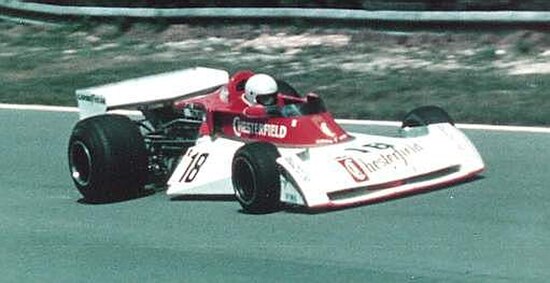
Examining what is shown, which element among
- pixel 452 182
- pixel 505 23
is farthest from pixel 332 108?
pixel 452 182

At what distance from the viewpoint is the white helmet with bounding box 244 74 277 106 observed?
1034cm

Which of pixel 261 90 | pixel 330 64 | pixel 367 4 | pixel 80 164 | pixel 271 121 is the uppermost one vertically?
pixel 261 90

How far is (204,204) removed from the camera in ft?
33.9

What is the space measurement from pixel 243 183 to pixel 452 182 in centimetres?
139

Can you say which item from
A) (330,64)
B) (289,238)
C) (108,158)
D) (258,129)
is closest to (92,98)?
(108,158)

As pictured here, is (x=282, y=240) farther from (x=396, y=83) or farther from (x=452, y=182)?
(x=396, y=83)

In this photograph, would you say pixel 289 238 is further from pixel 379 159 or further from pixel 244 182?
pixel 379 159

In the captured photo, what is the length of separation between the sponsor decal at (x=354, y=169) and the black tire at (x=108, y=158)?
4.79 feet

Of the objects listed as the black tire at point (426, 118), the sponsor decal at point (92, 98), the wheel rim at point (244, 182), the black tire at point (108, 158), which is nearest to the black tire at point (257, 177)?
the wheel rim at point (244, 182)

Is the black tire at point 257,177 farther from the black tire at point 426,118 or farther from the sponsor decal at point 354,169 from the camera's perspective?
the black tire at point 426,118

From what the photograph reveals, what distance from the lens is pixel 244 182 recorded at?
32.1ft

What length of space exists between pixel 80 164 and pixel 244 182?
138 centimetres

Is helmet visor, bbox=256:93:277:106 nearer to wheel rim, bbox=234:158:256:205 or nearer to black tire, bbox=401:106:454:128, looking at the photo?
wheel rim, bbox=234:158:256:205

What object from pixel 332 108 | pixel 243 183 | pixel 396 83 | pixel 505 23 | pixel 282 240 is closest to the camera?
pixel 282 240
